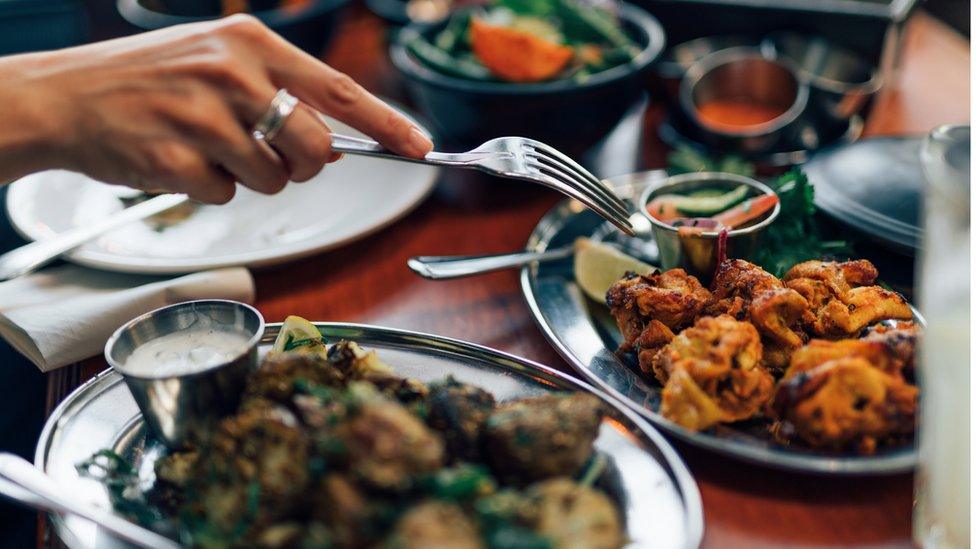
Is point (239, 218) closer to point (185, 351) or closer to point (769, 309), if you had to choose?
point (185, 351)

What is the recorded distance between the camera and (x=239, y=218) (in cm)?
212

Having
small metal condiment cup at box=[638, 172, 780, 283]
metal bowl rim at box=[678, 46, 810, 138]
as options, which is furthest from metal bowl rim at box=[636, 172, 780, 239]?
metal bowl rim at box=[678, 46, 810, 138]

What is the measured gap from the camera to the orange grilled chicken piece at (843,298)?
142 cm

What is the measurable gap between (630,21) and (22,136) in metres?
1.74

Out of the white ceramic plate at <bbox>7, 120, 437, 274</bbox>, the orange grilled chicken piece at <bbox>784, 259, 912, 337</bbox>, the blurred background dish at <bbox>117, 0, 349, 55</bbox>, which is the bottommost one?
the white ceramic plate at <bbox>7, 120, 437, 274</bbox>

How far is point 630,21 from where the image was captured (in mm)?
2527

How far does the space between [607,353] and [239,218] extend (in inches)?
41.9

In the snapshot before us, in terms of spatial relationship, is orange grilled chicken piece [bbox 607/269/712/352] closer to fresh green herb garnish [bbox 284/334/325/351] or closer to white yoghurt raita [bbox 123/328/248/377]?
fresh green herb garnish [bbox 284/334/325/351]

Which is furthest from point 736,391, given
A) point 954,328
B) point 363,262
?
point 363,262

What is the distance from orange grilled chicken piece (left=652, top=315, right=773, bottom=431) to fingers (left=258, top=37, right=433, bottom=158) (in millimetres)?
584

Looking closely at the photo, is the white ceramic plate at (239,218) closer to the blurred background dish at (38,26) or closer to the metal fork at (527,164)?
the metal fork at (527,164)

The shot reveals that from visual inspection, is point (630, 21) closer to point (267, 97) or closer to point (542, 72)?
point (542, 72)

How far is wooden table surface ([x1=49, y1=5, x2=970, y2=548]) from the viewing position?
1.20 metres

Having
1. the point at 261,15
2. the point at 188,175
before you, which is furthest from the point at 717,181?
the point at 261,15
